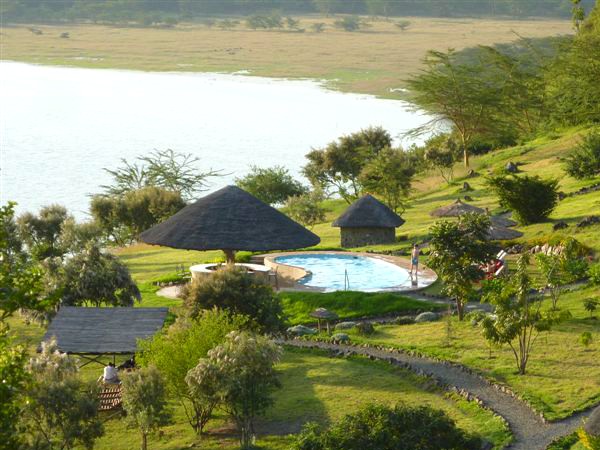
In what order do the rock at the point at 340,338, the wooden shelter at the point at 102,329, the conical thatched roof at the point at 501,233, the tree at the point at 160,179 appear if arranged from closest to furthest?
1. the wooden shelter at the point at 102,329
2. the rock at the point at 340,338
3. the conical thatched roof at the point at 501,233
4. the tree at the point at 160,179

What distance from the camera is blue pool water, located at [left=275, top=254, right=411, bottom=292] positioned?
1655 inches

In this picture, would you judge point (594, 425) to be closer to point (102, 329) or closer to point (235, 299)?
point (235, 299)

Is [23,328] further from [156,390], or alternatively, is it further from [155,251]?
[155,251]

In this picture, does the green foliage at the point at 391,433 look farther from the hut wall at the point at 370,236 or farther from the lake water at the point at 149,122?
the lake water at the point at 149,122

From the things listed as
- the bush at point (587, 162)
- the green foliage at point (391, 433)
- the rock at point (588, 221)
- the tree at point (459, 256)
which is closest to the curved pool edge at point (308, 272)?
the tree at point (459, 256)

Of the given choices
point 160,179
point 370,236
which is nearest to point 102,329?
point 370,236

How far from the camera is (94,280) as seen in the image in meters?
38.1

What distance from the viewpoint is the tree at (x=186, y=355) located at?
26.7 m

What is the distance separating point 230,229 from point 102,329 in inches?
403

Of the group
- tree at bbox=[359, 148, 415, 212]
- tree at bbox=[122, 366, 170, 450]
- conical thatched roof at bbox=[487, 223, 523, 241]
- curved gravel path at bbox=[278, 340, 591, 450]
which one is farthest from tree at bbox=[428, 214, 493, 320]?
tree at bbox=[359, 148, 415, 212]

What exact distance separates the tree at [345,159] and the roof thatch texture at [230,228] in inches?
1451

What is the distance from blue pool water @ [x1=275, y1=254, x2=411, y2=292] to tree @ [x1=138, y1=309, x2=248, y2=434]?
13218mm

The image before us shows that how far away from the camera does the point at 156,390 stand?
25906 millimetres

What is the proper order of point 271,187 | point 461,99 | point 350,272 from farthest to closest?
point 461,99 → point 271,187 → point 350,272
